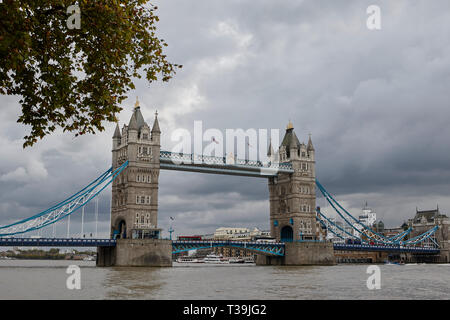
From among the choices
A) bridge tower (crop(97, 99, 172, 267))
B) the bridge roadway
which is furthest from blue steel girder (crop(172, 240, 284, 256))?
bridge tower (crop(97, 99, 172, 267))

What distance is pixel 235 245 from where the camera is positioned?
3098 inches

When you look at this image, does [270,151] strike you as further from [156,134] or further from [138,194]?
[138,194]

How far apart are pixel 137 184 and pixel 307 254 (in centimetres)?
3091

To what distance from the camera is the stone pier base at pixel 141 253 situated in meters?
66.9

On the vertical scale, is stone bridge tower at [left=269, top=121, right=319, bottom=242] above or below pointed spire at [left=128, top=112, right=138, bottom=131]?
below

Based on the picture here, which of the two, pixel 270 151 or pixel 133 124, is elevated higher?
pixel 270 151

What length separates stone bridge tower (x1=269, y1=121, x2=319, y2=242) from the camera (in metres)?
88.6

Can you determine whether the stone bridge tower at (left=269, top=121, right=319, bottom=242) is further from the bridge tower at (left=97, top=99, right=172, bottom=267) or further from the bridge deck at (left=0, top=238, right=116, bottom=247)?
the bridge deck at (left=0, top=238, right=116, bottom=247)

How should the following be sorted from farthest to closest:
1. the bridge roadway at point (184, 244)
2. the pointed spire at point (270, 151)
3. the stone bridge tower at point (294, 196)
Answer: the pointed spire at point (270, 151), the stone bridge tower at point (294, 196), the bridge roadway at point (184, 244)

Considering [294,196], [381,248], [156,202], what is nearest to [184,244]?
Answer: [156,202]

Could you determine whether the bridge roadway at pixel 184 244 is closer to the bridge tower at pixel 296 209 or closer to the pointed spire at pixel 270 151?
the bridge tower at pixel 296 209

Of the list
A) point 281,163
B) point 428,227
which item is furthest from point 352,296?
point 428,227

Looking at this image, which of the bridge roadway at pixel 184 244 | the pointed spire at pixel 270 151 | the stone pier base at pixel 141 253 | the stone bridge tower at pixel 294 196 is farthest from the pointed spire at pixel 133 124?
the pointed spire at pixel 270 151
